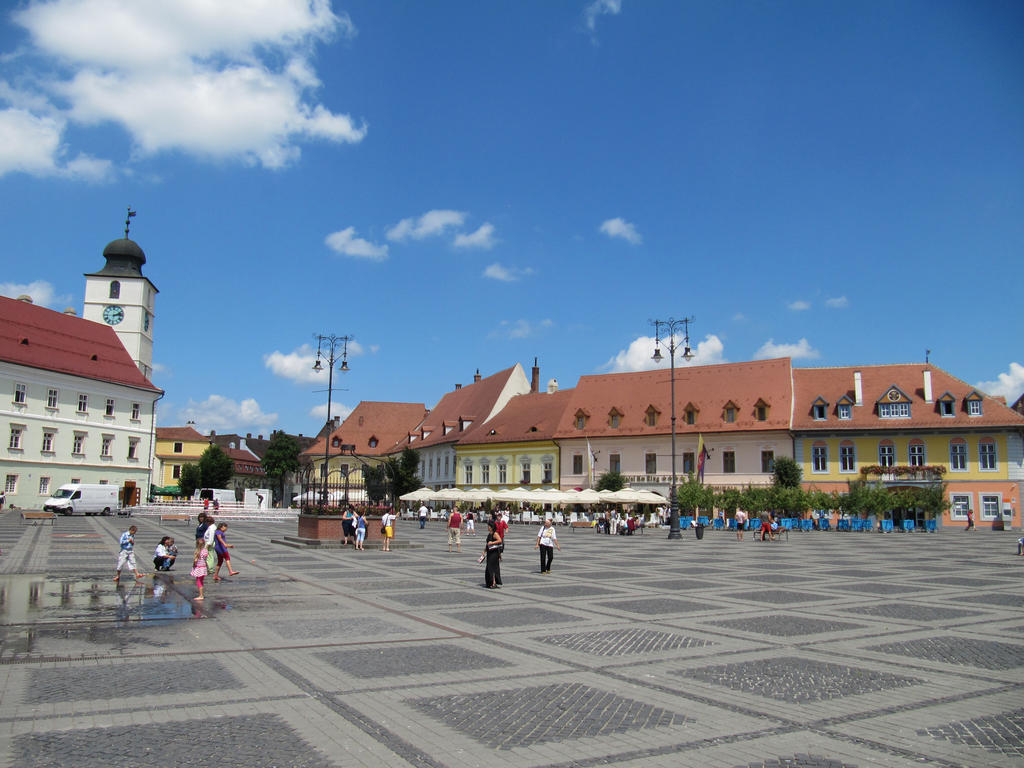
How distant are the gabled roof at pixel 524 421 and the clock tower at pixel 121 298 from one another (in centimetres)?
3263

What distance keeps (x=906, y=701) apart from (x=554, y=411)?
63897 mm

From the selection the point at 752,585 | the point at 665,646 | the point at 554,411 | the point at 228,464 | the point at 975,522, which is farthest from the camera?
the point at 228,464

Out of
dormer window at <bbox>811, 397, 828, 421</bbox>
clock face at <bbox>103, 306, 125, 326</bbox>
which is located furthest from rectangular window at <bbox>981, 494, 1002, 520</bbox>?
clock face at <bbox>103, 306, 125, 326</bbox>

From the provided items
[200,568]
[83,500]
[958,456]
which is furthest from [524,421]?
[200,568]

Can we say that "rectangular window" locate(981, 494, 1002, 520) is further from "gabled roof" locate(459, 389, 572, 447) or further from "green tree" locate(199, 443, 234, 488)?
"green tree" locate(199, 443, 234, 488)

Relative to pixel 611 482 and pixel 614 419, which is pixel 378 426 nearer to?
pixel 614 419

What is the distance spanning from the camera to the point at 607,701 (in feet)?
25.1

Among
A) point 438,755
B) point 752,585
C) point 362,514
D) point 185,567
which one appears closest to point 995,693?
point 438,755

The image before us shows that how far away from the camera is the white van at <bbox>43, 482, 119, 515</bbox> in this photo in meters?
51.2

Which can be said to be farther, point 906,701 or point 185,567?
point 185,567

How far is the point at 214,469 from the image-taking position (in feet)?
314

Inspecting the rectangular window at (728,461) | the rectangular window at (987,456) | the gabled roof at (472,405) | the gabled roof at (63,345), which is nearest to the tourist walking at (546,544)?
the rectangular window at (728,461)

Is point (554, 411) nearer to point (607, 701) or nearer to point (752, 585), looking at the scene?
point (752, 585)

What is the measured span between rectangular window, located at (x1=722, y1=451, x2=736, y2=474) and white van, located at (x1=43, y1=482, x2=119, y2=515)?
143ft
